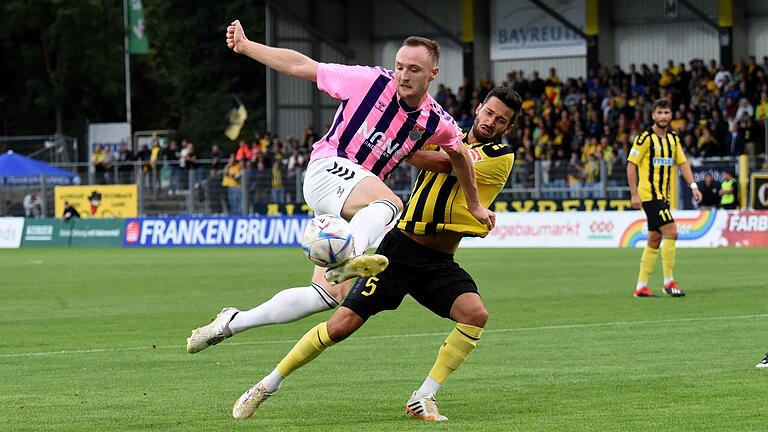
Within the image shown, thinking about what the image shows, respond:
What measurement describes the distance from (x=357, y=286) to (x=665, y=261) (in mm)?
10401

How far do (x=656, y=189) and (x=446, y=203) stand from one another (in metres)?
10.1

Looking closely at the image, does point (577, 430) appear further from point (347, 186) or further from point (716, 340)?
point (716, 340)

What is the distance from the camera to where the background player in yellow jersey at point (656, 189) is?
1798 cm

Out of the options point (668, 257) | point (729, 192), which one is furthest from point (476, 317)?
point (729, 192)

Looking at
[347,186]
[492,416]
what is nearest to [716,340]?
[492,416]

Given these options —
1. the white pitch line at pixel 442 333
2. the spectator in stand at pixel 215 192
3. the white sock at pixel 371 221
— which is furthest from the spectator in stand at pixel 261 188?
the white sock at pixel 371 221

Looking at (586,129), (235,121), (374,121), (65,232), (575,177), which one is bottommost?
(65,232)

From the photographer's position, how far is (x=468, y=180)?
8.18 metres

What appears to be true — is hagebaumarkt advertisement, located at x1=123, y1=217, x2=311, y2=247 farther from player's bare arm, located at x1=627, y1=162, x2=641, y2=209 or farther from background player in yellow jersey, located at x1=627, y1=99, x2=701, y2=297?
background player in yellow jersey, located at x1=627, y1=99, x2=701, y2=297

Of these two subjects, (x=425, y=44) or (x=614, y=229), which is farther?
(x=614, y=229)

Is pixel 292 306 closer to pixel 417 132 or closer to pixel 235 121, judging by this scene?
pixel 417 132

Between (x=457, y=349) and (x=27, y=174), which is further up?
(x=27, y=174)

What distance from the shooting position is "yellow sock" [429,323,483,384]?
8.38 meters

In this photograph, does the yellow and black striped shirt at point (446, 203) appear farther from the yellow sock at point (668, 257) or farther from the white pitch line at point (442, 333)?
the yellow sock at point (668, 257)
